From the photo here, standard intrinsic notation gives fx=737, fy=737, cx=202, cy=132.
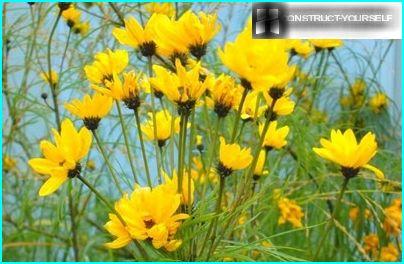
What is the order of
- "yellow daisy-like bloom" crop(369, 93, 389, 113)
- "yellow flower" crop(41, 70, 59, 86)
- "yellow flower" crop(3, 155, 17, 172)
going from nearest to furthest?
"yellow flower" crop(41, 70, 59, 86), "yellow flower" crop(3, 155, 17, 172), "yellow daisy-like bloom" crop(369, 93, 389, 113)

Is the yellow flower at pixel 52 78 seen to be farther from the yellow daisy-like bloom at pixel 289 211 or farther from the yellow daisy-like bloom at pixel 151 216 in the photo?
the yellow daisy-like bloom at pixel 151 216

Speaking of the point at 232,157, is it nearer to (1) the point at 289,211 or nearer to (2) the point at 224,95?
(2) the point at 224,95

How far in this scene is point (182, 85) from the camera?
40 centimetres

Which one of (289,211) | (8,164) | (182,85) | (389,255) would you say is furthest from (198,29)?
(8,164)

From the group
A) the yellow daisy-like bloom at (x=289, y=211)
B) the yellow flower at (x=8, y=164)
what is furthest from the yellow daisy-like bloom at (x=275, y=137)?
the yellow flower at (x=8, y=164)

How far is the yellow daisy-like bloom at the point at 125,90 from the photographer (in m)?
0.43

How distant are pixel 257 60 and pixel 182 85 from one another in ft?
0.17

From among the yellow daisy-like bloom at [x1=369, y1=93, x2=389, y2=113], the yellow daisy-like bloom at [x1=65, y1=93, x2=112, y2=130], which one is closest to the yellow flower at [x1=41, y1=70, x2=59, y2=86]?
the yellow daisy-like bloom at [x1=65, y1=93, x2=112, y2=130]

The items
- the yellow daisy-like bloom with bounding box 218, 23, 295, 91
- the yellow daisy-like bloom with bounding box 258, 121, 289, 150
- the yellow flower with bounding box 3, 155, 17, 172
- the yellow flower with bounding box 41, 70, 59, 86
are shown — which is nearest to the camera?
the yellow daisy-like bloom with bounding box 218, 23, 295, 91

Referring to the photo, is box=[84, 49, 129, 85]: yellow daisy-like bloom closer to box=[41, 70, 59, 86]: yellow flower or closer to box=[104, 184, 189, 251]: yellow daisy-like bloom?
box=[104, 184, 189, 251]: yellow daisy-like bloom

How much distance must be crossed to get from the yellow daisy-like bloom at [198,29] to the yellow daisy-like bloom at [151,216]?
0.27 ft

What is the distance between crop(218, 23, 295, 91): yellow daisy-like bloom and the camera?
14.5 inches

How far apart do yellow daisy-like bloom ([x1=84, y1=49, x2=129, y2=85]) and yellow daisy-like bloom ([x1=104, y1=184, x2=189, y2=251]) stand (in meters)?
0.09

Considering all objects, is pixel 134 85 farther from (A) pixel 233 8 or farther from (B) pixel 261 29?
(A) pixel 233 8
